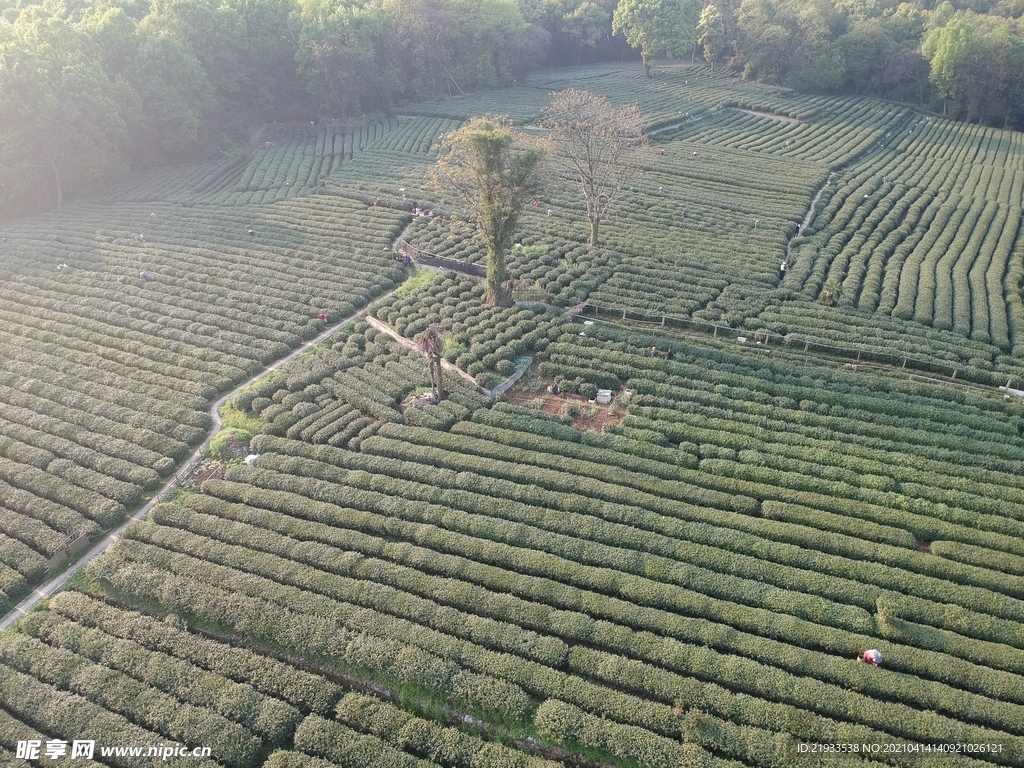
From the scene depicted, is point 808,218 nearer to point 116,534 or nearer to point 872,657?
point 872,657

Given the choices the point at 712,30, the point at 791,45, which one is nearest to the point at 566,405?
the point at 791,45

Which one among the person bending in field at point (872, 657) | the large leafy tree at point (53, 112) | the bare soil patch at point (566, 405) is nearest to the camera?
the person bending in field at point (872, 657)

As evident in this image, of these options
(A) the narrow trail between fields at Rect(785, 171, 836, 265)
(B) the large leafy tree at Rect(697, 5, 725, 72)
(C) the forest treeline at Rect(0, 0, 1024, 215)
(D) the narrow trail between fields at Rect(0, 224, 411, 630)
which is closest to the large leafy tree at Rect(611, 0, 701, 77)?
(C) the forest treeline at Rect(0, 0, 1024, 215)

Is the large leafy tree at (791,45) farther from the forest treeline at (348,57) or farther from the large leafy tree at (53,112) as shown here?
the large leafy tree at (53,112)

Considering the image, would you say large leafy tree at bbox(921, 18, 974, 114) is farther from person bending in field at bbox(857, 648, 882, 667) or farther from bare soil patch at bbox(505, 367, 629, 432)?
person bending in field at bbox(857, 648, 882, 667)

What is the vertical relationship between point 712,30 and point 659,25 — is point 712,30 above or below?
below

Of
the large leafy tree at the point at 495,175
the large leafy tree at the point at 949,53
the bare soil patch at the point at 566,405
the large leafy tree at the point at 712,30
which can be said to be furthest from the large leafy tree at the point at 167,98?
the large leafy tree at the point at 949,53
